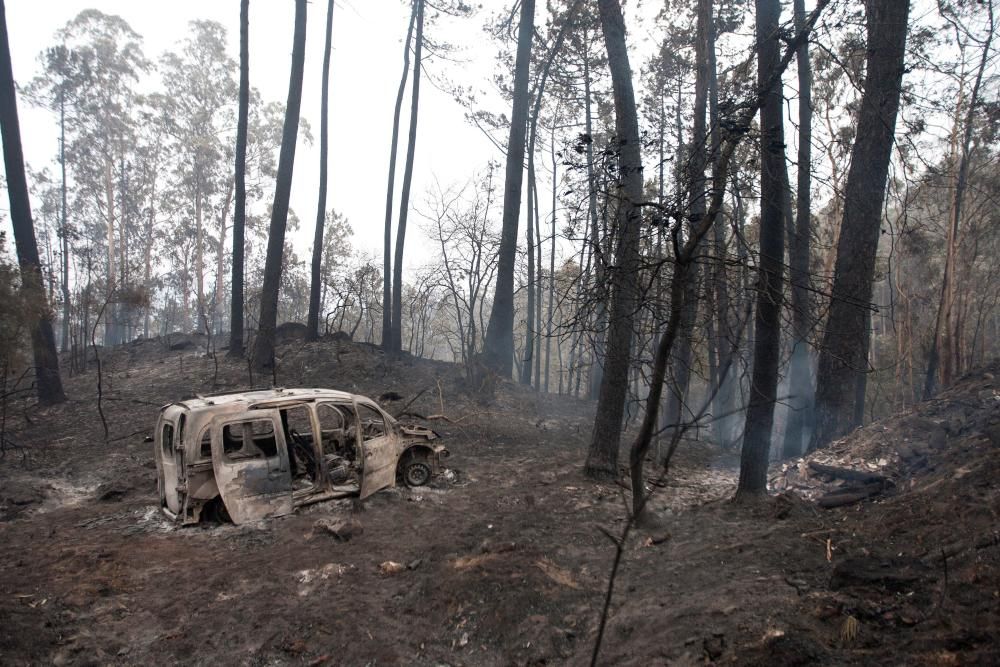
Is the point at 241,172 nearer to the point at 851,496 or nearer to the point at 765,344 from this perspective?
the point at 765,344

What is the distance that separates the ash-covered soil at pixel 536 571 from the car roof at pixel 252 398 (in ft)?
4.55

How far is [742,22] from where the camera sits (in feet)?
47.1

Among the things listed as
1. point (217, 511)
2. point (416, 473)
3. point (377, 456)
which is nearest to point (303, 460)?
point (377, 456)

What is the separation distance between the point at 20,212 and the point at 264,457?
1063 centimetres

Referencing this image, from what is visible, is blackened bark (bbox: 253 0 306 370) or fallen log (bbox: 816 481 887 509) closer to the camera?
fallen log (bbox: 816 481 887 509)

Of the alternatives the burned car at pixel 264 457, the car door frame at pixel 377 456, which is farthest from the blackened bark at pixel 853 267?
the burned car at pixel 264 457

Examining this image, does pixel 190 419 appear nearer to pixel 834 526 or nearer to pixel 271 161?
pixel 834 526

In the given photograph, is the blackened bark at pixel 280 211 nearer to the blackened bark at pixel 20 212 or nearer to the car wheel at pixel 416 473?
the blackened bark at pixel 20 212

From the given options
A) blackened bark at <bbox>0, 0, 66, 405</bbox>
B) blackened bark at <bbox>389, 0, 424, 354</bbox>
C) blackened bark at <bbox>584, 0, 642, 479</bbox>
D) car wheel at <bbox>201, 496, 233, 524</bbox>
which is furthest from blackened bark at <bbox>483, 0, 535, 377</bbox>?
blackened bark at <bbox>0, 0, 66, 405</bbox>

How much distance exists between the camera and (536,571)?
5258 mm

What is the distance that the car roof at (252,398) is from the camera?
6.78m

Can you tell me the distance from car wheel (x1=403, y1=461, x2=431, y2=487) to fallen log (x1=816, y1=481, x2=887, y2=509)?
16.8 ft

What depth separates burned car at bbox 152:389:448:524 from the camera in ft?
21.7

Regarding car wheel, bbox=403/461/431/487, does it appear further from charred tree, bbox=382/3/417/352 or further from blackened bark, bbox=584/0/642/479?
charred tree, bbox=382/3/417/352
